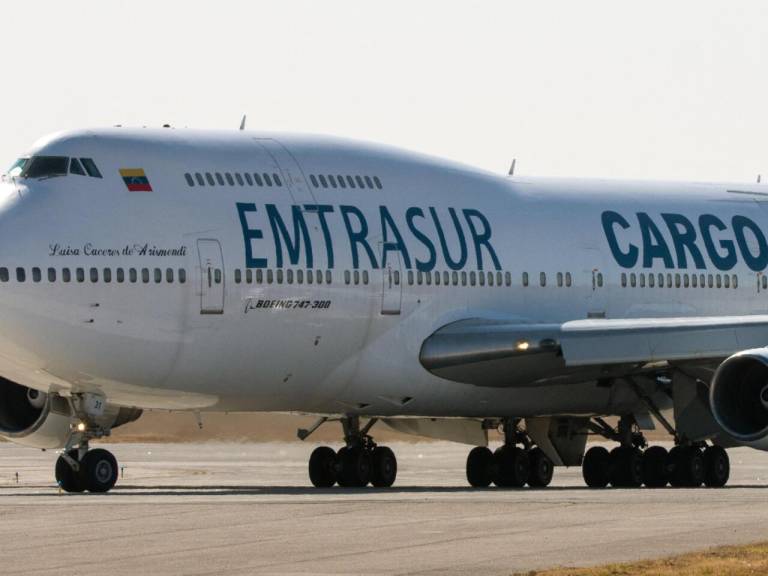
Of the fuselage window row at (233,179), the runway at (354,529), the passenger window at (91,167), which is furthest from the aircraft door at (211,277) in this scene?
the runway at (354,529)

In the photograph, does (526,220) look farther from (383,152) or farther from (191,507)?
(191,507)

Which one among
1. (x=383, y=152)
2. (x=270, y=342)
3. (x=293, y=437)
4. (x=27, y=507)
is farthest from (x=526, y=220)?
(x=27, y=507)

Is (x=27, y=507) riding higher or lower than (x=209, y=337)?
lower

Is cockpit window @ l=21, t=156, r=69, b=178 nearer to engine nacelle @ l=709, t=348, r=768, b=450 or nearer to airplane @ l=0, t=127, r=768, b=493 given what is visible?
airplane @ l=0, t=127, r=768, b=493

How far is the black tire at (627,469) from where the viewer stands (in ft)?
120

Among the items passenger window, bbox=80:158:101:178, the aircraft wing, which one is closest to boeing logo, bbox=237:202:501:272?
the aircraft wing

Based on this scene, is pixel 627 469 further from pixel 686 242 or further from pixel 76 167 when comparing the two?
pixel 76 167

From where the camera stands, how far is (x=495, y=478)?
3784 centimetres

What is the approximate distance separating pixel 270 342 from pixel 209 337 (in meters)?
1.20

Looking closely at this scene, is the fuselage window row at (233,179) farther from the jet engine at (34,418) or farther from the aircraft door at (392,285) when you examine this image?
the jet engine at (34,418)

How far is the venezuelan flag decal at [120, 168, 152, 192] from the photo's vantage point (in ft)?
100

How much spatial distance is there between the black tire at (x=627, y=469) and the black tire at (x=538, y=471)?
1.33 meters

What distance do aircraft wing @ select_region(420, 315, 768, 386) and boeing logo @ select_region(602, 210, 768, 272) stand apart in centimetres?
335

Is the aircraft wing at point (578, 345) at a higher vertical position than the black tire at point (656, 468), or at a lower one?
higher
